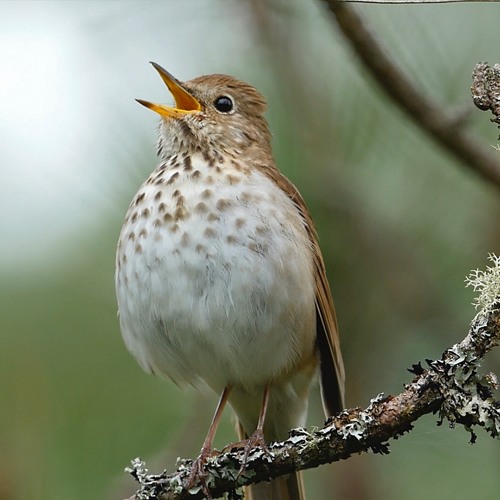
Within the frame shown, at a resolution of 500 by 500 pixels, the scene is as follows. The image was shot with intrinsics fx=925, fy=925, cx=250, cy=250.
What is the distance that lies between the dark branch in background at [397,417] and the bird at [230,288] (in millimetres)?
186

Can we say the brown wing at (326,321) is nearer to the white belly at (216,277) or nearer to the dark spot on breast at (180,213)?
the white belly at (216,277)

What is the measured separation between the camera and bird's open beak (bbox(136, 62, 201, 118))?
3.61 meters

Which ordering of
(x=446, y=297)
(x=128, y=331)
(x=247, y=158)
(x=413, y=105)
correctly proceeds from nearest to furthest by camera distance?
(x=413, y=105)
(x=446, y=297)
(x=128, y=331)
(x=247, y=158)

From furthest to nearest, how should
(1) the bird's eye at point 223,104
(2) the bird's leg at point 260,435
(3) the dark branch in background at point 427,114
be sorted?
(1) the bird's eye at point 223,104, (2) the bird's leg at point 260,435, (3) the dark branch in background at point 427,114

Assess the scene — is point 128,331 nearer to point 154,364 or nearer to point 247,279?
point 154,364

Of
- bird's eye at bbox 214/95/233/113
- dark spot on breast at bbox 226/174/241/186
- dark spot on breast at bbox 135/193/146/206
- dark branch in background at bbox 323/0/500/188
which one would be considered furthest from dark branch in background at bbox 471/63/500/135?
bird's eye at bbox 214/95/233/113

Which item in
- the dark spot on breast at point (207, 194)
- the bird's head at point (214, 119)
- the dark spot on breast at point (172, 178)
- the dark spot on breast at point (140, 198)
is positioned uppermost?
the bird's head at point (214, 119)

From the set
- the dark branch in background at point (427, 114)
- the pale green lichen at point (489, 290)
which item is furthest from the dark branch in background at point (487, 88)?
the dark branch in background at point (427, 114)

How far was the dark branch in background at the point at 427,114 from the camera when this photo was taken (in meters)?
2.71

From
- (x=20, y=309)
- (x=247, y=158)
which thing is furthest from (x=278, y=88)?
(x=20, y=309)

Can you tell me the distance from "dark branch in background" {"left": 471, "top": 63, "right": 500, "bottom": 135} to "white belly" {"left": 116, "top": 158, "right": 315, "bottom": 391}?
1333mm

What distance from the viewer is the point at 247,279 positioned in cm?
318

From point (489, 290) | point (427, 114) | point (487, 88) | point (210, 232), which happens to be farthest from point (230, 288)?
point (487, 88)

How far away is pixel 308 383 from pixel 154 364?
0.61 m
